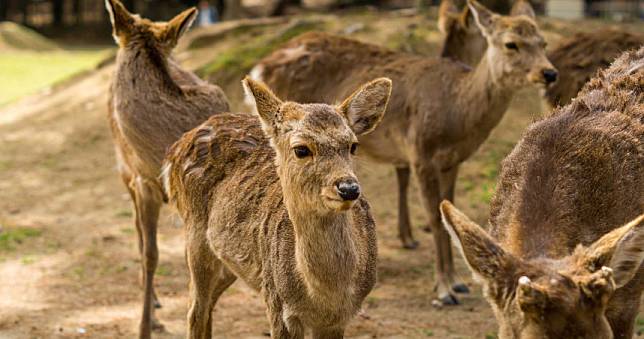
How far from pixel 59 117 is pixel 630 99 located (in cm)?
1019

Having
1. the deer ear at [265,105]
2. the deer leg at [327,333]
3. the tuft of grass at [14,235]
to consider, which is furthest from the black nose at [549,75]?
the tuft of grass at [14,235]

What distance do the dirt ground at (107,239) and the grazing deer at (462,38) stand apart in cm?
150

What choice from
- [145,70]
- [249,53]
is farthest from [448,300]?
[249,53]

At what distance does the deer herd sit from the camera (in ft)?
13.7

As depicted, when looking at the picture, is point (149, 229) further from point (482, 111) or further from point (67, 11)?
point (67, 11)

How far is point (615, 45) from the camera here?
9.86 m

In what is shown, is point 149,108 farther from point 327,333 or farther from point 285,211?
point 327,333

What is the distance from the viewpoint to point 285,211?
5695 millimetres

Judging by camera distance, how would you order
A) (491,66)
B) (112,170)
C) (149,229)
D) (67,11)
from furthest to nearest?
(67,11)
(112,170)
(491,66)
(149,229)

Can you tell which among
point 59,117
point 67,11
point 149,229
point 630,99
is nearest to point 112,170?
point 59,117

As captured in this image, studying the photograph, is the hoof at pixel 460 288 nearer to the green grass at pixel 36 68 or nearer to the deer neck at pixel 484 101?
the deer neck at pixel 484 101

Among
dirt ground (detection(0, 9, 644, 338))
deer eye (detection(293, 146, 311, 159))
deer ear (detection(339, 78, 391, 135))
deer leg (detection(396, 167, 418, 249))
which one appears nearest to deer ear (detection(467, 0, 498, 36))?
dirt ground (detection(0, 9, 644, 338))

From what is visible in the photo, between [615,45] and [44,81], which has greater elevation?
[615,45]

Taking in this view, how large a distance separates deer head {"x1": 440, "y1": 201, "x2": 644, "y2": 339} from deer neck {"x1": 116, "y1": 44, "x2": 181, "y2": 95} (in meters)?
4.00
